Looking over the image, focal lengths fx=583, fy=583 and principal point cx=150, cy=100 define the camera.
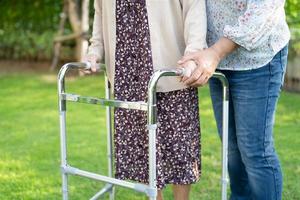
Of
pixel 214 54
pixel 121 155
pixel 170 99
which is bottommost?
pixel 121 155

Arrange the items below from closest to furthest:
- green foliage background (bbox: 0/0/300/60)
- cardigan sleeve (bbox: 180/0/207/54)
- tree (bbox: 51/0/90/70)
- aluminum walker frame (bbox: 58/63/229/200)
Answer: aluminum walker frame (bbox: 58/63/229/200)
cardigan sleeve (bbox: 180/0/207/54)
tree (bbox: 51/0/90/70)
green foliage background (bbox: 0/0/300/60)

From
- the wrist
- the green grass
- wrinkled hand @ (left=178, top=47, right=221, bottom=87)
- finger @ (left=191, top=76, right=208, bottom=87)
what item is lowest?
the green grass

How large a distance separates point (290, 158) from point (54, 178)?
5.14 ft

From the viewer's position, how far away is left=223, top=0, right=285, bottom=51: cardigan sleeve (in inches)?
79.9

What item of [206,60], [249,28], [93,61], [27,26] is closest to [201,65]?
[206,60]

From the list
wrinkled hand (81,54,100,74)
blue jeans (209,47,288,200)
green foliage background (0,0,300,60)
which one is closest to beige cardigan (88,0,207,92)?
wrinkled hand (81,54,100,74)

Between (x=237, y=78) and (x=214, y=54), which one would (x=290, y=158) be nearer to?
(x=237, y=78)

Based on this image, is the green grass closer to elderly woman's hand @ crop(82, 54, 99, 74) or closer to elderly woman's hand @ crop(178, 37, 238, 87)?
elderly woman's hand @ crop(82, 54, 99, 74)

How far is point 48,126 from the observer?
5160 millimetres

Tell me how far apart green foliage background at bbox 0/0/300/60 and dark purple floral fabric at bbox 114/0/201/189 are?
292 inches

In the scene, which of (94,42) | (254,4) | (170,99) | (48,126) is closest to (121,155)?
(170,99)

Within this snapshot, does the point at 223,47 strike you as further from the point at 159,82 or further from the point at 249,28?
the point at 159,82

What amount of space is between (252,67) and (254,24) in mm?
214

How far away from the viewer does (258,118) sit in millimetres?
2230
